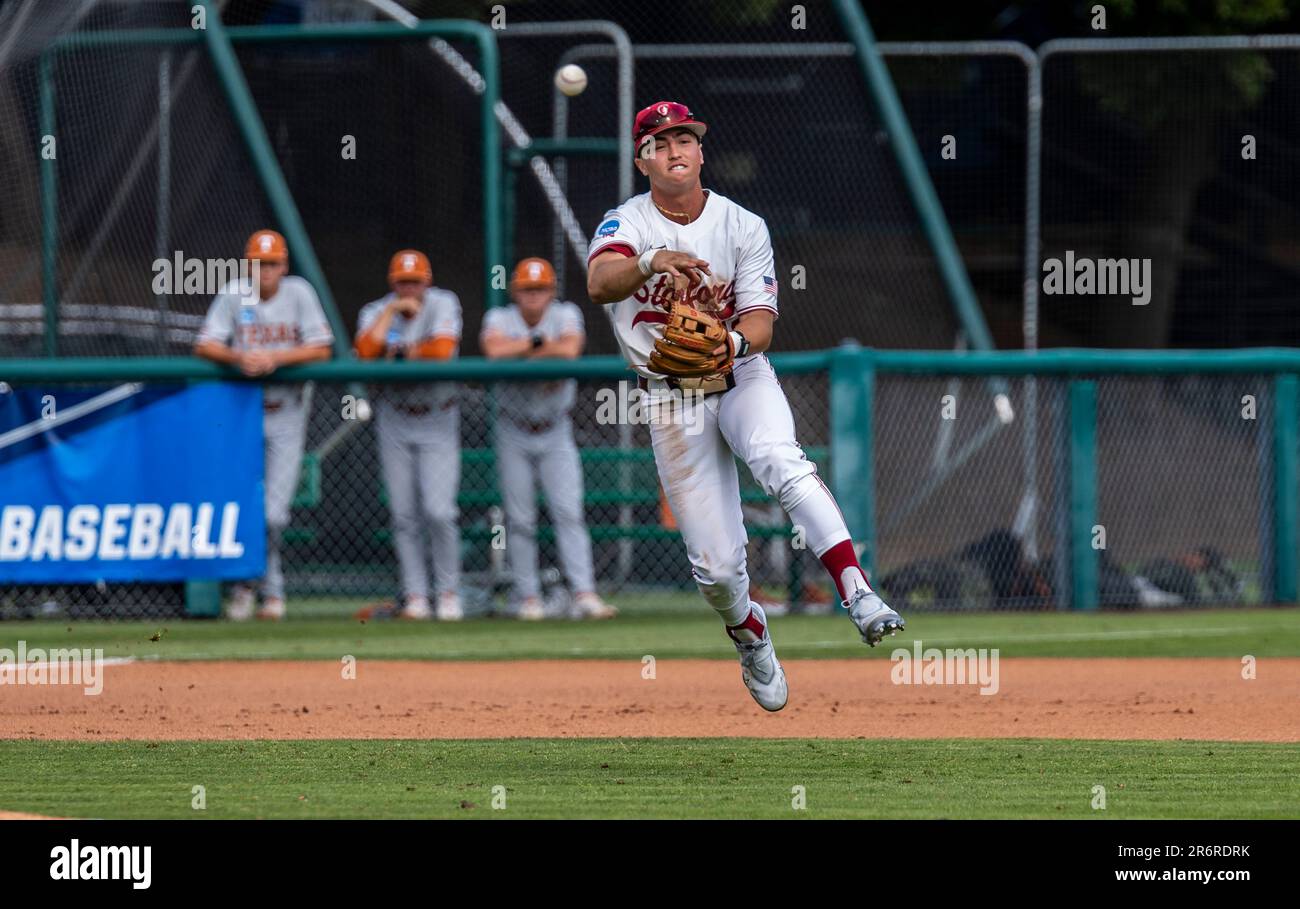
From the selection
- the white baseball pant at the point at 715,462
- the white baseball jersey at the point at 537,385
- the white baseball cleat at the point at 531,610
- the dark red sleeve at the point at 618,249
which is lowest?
the white baseball cleat at the point at 531,610

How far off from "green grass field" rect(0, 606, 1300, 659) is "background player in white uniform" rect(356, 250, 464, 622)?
35 centimetres

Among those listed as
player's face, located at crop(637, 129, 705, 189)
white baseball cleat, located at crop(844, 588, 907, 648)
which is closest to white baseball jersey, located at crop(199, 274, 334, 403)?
player's face, located at crop(637, 129, 705, 189)

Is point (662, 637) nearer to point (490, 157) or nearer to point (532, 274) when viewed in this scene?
point (532, 274)

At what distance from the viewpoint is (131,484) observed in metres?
12.0

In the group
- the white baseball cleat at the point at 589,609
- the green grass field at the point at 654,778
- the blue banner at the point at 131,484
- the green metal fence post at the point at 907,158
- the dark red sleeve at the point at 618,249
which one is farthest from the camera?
the green metal fence post at the point at 907,158

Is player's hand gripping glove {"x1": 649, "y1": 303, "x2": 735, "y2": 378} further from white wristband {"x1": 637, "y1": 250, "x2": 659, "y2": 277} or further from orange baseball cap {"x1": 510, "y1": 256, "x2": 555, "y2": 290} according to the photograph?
orange baseball cap {"x1": 510, "y1": 256, "x2": 555, "y2": 290}

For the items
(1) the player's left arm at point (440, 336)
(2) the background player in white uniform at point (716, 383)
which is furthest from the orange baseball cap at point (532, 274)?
(2) the background player in white uniform at point (716, 383)

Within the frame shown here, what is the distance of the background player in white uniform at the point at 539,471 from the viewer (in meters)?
12.1

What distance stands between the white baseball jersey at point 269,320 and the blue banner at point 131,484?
384 mm

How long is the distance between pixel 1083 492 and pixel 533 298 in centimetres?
372

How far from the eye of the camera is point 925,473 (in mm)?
12672

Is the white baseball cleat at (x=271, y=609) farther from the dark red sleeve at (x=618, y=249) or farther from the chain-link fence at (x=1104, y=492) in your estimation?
the dark red sleeve at (x=618, y=249)

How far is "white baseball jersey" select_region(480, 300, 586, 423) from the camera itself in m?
12.2
